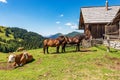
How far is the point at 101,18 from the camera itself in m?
29.8

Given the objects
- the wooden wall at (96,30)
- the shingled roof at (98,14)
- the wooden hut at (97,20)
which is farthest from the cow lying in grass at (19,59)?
the wooden wall at (96,30)

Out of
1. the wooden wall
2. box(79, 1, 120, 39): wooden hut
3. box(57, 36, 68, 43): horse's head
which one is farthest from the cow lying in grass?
the wooden wall

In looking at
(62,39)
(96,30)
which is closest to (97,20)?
(96,30)

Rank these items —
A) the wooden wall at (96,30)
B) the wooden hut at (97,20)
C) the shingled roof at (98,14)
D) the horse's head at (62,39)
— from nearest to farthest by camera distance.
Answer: the horse's head at (62,39) → the wooden hut at (97,20) → the shingled roof at (98,14) → the wooden wall at (96,30)

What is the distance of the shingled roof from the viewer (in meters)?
29.5

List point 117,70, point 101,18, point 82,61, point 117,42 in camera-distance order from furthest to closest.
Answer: point 101,18 → point 117,42 → point 82,61 → point 117,70

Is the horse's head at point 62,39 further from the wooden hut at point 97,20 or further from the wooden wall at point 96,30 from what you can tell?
the wooden wall at point 96,30

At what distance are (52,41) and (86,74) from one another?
8.93m

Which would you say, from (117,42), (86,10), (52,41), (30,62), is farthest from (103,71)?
(86,10)

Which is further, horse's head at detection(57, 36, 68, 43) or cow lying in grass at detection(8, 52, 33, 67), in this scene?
horse's head at detection(57, 36, 68, 43)

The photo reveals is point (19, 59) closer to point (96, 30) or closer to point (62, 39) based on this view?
point (62, 39)

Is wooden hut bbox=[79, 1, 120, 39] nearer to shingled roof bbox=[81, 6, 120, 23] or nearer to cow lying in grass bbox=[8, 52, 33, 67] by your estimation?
shingled roof bbox=[81, 6, 120, 23]

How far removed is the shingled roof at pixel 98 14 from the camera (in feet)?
96.8

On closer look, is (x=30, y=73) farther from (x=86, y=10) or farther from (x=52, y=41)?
(x=86, y=10)
